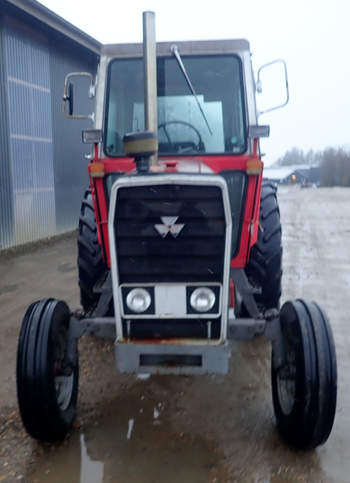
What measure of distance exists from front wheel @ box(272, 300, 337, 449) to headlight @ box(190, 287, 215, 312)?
48 cm

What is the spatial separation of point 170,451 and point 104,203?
1.90 m

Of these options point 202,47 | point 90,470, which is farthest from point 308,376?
point 202,47

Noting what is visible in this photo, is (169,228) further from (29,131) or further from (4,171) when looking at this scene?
(29,131)

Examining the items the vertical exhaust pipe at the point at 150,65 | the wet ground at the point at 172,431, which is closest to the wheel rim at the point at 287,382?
the wet ground at the point at 172,431

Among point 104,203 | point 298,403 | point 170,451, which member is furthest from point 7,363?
point 298,403

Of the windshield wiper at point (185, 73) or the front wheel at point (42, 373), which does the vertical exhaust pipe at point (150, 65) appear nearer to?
the windshield wiper at point (185, 73)

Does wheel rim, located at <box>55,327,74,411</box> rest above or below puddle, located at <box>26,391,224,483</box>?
above

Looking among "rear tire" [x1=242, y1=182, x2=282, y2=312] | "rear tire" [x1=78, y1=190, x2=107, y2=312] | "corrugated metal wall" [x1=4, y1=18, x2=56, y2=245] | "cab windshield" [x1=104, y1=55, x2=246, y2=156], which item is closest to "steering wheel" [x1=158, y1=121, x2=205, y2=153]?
"cab windshield" [x1=104, y1=55, x2=246, y2=156]

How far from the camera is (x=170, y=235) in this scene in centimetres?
283

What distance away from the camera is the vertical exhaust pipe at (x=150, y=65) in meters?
3.08

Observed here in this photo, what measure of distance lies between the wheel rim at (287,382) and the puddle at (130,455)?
52 centimetres

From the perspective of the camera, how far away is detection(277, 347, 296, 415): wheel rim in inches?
115

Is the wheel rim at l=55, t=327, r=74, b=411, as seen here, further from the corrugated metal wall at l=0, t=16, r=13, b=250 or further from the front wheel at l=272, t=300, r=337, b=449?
the corrugated metal wall at l=0, t=16, r=13, b=250

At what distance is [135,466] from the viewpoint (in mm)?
2797
